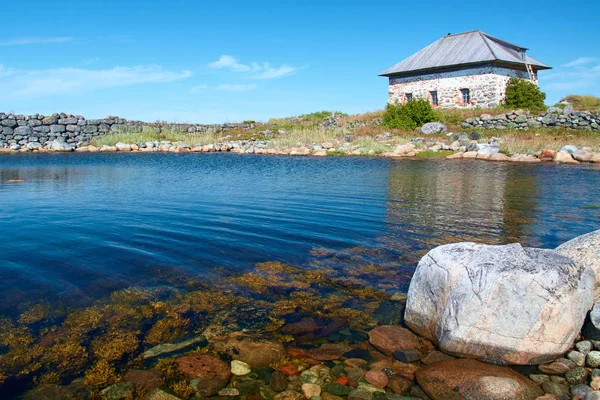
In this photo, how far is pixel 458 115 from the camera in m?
39.6

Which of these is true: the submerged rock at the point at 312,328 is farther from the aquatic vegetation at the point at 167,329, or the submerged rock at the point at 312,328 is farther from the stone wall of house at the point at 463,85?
the stone wall of house at the point at 463,85

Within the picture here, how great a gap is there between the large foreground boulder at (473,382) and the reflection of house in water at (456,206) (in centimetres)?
326

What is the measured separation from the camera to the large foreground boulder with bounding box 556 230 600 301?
17.6 ft

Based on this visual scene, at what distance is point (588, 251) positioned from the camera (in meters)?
5.48

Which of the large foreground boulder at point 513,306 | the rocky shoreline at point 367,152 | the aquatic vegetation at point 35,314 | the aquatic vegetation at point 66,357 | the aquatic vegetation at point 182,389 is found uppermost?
the rocky shoreline at point 367,152

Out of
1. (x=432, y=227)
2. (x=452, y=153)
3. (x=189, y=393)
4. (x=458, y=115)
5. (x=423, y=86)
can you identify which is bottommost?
→ (x=189, y=393)

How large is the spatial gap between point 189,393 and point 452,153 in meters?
26.9

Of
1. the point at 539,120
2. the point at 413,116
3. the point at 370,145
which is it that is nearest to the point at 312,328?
the point at 370,145

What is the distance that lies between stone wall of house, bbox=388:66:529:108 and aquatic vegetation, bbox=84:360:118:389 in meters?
41.5

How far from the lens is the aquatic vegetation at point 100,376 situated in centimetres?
422

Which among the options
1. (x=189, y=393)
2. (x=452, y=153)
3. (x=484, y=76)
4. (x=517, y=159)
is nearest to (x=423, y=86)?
(x=484, y=76)

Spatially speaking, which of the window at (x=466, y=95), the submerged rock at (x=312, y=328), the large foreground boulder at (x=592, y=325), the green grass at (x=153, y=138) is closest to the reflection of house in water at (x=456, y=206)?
the submerged rock at (x=312, y=328)

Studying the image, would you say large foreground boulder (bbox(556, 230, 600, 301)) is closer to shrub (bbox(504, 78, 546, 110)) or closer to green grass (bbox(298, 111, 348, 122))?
shrub (bbox(504, 78, 546, 110))

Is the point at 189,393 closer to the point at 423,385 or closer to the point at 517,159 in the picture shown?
the point at 423,385
